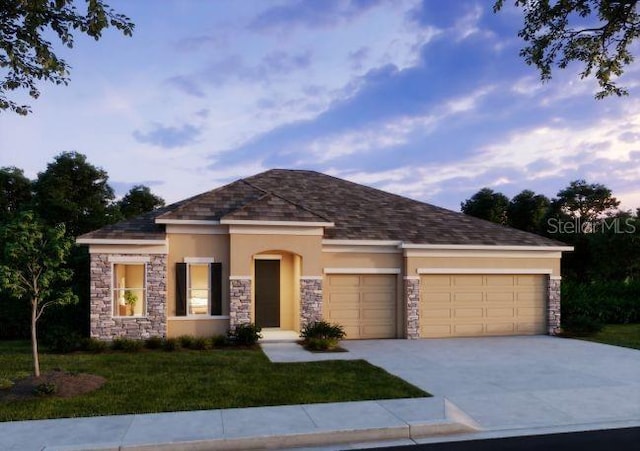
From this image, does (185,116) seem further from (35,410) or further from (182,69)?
(35,410)

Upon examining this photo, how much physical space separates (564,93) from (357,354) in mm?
10546

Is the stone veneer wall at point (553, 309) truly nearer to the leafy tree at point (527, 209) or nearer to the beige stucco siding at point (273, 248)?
the beige stucco siding at point (273, 248)

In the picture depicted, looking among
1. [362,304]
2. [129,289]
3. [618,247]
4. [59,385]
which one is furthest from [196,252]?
[618,247]

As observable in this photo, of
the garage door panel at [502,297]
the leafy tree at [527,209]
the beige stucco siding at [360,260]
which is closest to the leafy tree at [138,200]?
the beige stucco siding at [360,260]

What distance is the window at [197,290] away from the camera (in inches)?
607

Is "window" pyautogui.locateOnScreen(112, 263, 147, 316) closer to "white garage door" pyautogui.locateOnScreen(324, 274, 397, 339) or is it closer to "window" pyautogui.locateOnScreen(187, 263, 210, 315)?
"window" pyautogui.locateOnScreen(187, 263, 210, 315)

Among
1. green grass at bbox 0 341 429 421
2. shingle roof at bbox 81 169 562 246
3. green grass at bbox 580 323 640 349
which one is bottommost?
green grass at bbox 580 323 640 349

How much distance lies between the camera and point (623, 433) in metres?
7.28

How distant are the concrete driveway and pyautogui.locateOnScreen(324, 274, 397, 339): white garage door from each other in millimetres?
718

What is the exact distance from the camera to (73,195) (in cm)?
2464

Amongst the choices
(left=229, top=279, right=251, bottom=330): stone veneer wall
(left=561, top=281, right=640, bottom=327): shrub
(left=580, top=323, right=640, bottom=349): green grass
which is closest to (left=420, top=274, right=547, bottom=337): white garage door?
(left=580, top=323, right=640, bottom=349): green grass

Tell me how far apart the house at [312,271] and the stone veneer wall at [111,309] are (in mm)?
30

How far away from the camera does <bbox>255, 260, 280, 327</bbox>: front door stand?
17.0 metres

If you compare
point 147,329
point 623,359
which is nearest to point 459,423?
point 623,359
